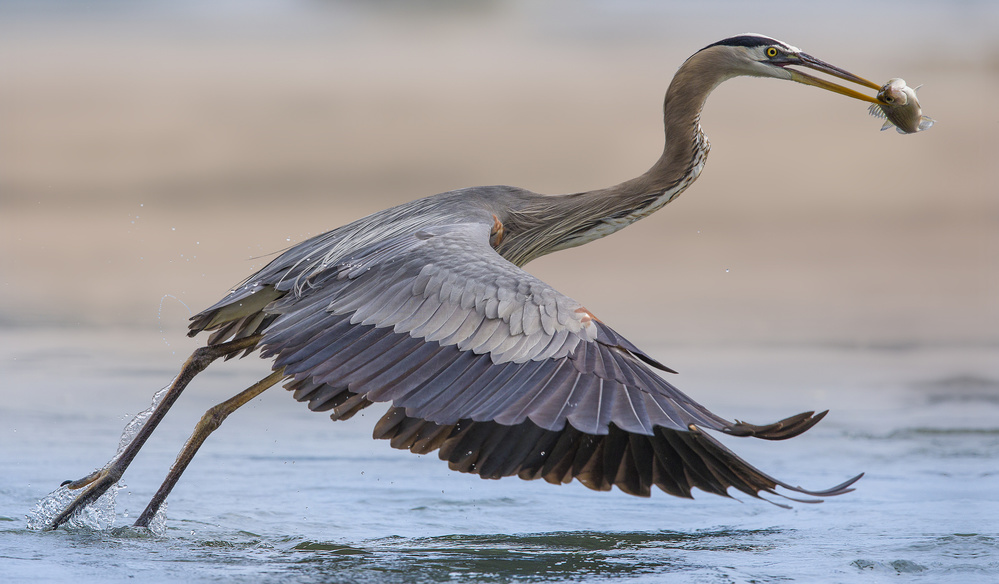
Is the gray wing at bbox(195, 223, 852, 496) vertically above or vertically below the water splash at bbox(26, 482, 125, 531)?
above

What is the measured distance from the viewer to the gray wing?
444 centimetres

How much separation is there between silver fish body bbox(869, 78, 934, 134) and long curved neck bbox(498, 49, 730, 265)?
40.1 inches

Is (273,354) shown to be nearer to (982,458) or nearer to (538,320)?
(538,320)

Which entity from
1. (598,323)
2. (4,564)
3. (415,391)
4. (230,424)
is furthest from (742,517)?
(230,424)

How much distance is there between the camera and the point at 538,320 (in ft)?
15.8

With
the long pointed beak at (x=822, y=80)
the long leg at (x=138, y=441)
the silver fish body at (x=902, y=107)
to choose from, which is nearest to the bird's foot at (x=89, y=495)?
the long leg at (x=138, y=441)

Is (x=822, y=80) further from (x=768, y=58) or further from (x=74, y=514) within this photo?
(x=74, y=514)

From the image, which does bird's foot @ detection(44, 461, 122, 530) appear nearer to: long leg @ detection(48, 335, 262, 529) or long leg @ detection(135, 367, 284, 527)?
long leg @ detection(48, 335, 262, 529)

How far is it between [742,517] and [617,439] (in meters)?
2.07

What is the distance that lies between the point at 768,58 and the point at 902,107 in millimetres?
893

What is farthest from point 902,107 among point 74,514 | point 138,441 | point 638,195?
point 74,514

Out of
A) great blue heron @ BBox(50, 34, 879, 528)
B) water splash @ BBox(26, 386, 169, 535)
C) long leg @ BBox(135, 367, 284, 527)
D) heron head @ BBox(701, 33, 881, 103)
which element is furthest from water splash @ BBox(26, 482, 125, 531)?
heron head @ BBox(701, 33, 881, 103)

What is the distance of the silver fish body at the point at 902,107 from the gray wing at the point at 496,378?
2.68 metres

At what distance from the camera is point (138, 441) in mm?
6164
